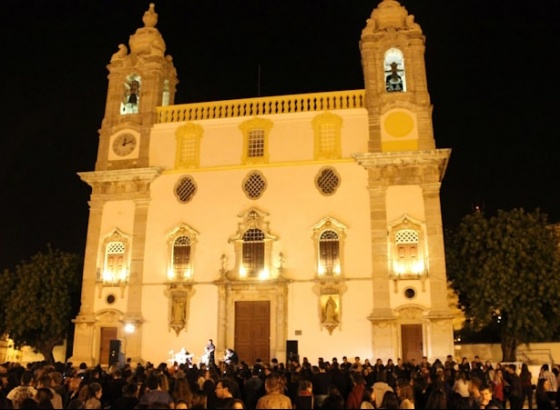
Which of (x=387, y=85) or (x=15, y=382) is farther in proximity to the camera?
(x=387, y=85)

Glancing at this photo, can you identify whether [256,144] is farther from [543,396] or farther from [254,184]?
[543,396]

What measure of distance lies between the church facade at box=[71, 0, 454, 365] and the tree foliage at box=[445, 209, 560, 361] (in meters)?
2.37

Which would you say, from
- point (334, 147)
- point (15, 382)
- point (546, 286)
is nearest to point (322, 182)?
point (334, 147)

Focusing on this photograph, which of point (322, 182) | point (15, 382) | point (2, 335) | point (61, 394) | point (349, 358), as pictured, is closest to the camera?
point (61, 394)

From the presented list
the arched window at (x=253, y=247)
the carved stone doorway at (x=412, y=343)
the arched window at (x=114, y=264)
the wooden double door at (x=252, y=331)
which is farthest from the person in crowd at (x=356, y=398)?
the arched window at (x=114, y=264)

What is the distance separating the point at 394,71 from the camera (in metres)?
30.5

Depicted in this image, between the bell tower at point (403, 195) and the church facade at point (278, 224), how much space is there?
0.07 metres

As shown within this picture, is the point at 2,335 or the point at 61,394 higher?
the point at 2,335

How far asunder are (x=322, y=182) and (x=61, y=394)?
19.8 m

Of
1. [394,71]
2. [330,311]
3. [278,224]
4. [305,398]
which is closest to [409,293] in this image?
[330,311]

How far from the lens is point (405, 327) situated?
85.0 feet

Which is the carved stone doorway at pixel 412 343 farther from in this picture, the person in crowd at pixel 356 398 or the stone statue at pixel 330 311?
the person in crowd at pixel 356 398

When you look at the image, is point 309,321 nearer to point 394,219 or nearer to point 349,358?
point 349,358

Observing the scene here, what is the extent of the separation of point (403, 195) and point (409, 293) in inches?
188
